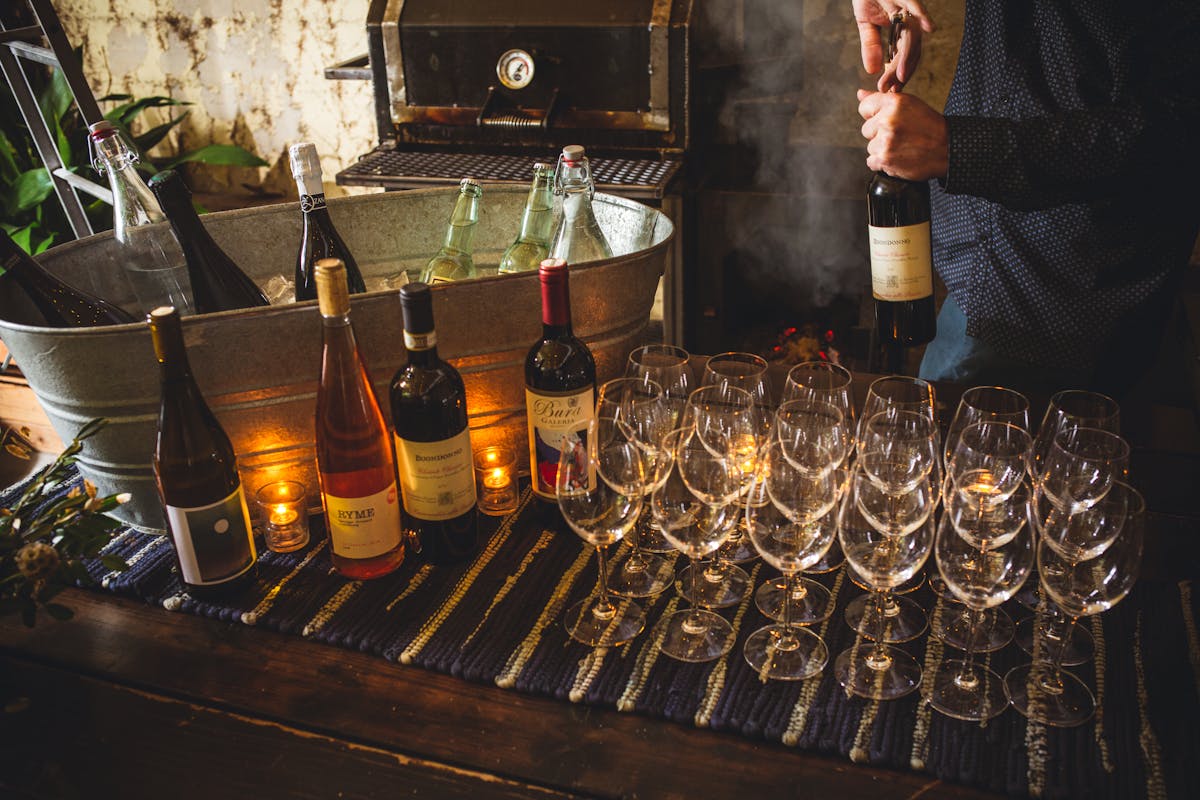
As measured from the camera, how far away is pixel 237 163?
3.13 metres

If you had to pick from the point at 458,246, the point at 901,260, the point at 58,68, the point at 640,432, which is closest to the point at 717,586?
the point at 640,432

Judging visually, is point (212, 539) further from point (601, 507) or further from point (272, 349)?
point (601, 507)

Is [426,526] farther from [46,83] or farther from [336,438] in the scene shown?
[46,83]

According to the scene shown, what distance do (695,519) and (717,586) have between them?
12 centimetres

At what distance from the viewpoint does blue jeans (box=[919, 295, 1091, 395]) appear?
174cm

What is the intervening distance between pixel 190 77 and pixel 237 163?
48 centimetres

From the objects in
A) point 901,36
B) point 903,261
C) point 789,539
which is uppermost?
point 901,36

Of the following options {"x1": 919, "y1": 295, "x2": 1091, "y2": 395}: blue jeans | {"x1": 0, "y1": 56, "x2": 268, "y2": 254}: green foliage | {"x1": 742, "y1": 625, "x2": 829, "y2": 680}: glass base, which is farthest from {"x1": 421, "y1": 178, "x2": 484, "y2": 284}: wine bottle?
{"x1": 0, "y1": 56, "x2": 268, "y2": 254}: green foliage

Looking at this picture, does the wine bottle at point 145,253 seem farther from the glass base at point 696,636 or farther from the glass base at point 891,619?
the glass base at point 891,619

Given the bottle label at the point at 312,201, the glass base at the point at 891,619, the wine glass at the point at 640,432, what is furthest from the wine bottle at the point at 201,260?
the glass base at the point at 891,619

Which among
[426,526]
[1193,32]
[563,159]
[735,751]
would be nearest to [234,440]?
[426,526]

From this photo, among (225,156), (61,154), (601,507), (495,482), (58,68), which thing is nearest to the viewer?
(601,507)

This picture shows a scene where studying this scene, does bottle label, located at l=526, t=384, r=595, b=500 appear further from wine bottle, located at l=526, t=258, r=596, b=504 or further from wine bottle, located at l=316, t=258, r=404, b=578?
wine bottle, located at l=316, t=258, r=404, b=578

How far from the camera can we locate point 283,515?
3.62ft
